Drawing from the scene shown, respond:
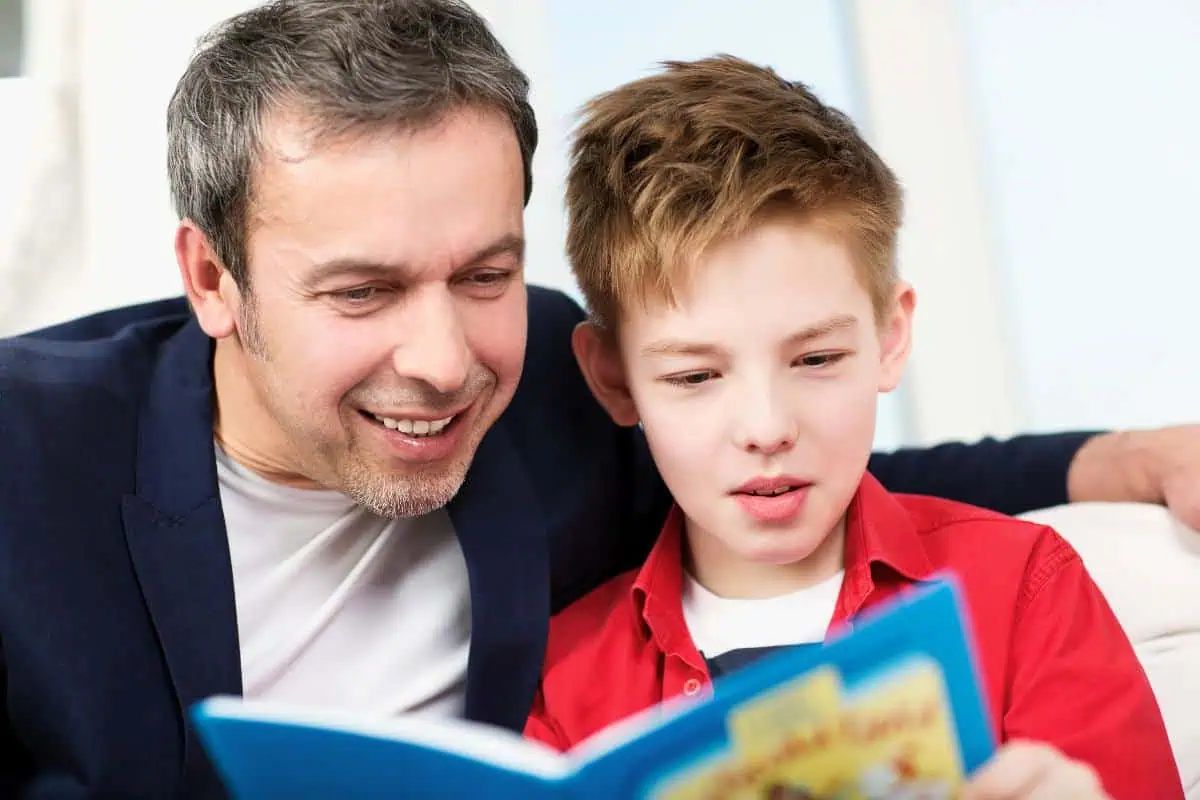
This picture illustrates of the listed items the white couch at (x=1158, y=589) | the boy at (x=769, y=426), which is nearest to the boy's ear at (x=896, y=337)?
the boy at (x=769, y=426)

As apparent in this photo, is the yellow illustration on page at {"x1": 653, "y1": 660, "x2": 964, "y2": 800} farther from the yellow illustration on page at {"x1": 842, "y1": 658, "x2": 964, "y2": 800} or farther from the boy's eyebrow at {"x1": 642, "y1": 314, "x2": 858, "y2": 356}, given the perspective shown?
the boy's eyebrow at {"x1": 642, "y1": 314, "x2": 858, "y2": 356}

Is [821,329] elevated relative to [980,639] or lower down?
elevated

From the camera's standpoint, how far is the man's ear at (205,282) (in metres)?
1.51

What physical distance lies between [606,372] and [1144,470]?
67 cm

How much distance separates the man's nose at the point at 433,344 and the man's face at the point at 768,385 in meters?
0.19

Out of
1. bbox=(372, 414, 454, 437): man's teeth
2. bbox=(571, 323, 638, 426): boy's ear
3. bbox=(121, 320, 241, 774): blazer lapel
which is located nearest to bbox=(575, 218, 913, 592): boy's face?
bbox=(571, 323, 638, 426): boy's ear

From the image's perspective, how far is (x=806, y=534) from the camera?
1410mm

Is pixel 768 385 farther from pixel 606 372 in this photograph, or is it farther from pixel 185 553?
pixel 185 553

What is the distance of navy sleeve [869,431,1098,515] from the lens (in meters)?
1.81

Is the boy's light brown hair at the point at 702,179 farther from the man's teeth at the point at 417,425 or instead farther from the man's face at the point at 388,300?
the man's teeth at the point at 417,425

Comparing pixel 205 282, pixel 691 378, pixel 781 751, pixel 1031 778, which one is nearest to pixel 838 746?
pixel 781 751

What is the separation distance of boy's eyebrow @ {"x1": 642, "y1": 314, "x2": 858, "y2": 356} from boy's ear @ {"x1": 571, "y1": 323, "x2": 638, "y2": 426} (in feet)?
0.47

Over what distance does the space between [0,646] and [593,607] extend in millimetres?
633

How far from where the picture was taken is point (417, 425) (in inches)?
58.6
